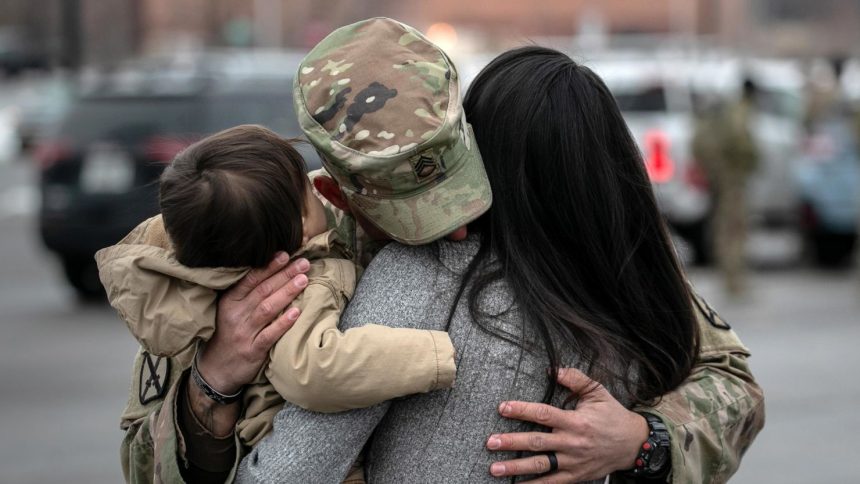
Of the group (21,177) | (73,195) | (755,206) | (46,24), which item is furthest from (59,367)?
(46,24)

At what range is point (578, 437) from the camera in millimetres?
2094

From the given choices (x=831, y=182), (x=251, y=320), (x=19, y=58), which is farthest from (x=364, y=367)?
(x=19, y=58)

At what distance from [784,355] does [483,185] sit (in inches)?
301

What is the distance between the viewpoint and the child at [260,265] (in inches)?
76.0

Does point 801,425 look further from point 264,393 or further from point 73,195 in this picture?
point 73,195

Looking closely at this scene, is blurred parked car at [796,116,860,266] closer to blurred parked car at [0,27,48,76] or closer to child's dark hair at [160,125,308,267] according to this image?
child's dark hair at [160,125,308,267]

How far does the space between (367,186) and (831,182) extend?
11.8 meters

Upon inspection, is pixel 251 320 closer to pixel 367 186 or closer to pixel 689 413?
pixel 367 186

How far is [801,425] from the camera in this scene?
7355 mm

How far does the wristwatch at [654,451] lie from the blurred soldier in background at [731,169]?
9.10 m

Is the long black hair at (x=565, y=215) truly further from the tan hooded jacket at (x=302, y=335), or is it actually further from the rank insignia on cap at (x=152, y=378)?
the rank insignia on cap at (x=152, y=378)

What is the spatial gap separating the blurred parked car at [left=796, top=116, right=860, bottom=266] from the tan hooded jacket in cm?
1154

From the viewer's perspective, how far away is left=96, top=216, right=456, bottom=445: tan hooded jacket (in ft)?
6.32

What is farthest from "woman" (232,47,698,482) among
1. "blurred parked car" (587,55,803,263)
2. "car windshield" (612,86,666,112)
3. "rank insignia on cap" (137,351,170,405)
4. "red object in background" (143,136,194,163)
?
"car windshield" (612,86,666,112)
